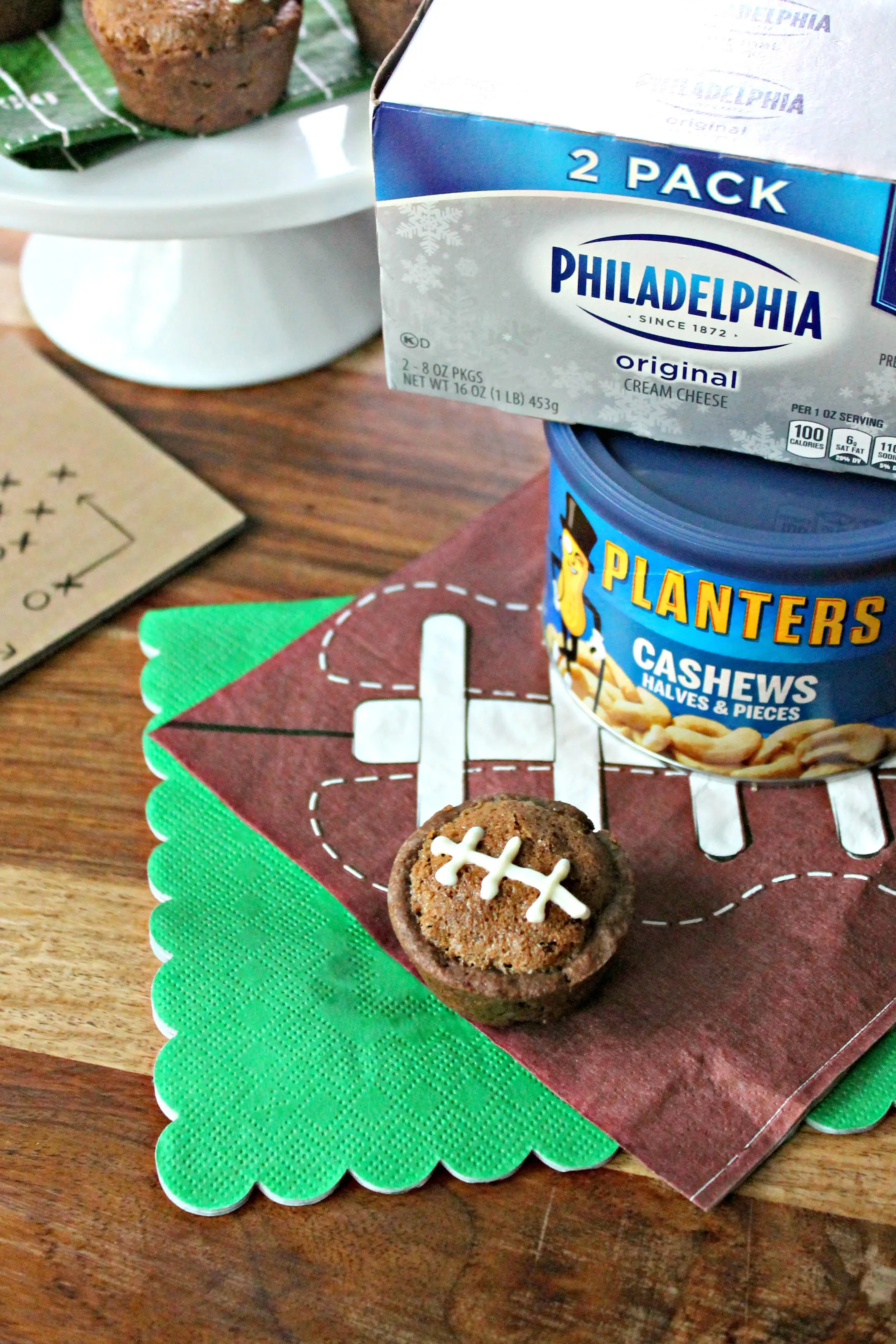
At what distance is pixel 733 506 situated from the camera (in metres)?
0.67

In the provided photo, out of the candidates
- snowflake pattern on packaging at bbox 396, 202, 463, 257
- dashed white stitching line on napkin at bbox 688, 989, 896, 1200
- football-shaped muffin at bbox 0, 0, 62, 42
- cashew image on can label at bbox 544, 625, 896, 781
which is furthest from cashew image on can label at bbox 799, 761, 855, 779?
football-shaped muffin at bbox 0, 0, 62, 42

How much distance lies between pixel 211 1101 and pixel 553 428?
0.38 m

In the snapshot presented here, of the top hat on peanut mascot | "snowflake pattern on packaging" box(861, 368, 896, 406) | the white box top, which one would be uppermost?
the white box top

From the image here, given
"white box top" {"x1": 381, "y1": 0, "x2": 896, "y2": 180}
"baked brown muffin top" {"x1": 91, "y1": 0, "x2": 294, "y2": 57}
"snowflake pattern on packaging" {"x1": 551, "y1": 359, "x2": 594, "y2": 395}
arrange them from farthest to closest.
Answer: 1. "baked brown muffin top" {"x1": 91, "y1": 0, "x2": 294, "y2": 57}
2. "snowflake pattern on packaging" {"x1": 551, "y1": 359, "x2": 594, "y2": 395}
3. "white box top" {"x1": 381, "y1": 0, "x2": 896, "y2": 180}

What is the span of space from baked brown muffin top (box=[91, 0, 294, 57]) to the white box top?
0.20 m

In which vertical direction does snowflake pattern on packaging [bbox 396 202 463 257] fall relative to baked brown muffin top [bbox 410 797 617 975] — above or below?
above

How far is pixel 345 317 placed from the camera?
1.02 meters

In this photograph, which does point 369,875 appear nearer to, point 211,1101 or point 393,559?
point 211,1101

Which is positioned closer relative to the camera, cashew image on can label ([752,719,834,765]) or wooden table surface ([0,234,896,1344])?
wooden table surface ([0,234,896,1344])

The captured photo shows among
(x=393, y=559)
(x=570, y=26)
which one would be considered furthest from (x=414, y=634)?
(x=570, y=26)

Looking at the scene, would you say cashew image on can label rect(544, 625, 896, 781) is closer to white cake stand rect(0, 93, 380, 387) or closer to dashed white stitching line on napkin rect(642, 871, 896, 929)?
dashed white stitching line on napkin rect(642, 871, 896, 929)

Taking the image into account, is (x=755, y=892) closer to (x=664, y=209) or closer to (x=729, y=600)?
(x=729, y=600)

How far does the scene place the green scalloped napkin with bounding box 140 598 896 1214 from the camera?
623 millimetres

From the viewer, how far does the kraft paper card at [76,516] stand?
0.87 meters
